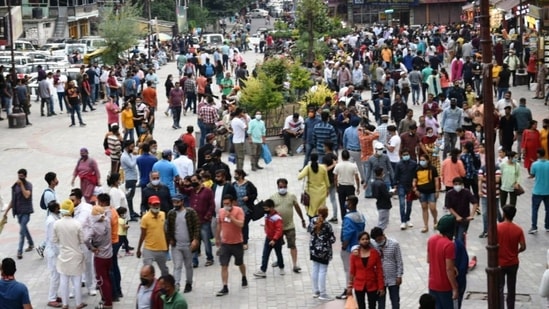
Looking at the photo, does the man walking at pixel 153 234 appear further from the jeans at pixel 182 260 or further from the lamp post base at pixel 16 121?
the lamp post base at pixel 16 121

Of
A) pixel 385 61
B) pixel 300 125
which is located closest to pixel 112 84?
pixel 385 61

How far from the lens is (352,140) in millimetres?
21516

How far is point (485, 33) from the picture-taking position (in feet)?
38.1

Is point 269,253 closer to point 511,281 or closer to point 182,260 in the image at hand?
point 182,260

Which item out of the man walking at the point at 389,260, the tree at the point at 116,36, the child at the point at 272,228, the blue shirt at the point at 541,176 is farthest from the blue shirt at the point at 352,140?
the tree at the point at 116,36

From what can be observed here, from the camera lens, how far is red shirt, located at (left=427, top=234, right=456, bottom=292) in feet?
42.2

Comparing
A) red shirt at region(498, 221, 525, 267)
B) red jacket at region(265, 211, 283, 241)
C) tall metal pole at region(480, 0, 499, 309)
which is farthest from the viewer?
red jacket at region(265, 211, 283, 241)

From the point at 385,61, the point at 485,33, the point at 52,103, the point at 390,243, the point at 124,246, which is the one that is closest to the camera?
the point at 485,33

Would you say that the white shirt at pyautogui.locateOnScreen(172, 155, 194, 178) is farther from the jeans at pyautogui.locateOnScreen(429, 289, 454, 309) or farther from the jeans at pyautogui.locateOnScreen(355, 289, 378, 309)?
the jeans at pyautogui.locateOnScreen(429, 289, 454, 309)

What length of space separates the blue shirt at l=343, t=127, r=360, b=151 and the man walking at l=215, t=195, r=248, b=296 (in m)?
6.11

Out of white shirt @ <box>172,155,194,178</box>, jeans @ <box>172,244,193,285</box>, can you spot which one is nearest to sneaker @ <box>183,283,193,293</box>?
jeans @ <box>172,244,193,285</box>

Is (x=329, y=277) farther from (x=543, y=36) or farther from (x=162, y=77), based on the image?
(x=162, y=77)

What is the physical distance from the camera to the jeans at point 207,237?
55.1 feet

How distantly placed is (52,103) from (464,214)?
21.9 meters
